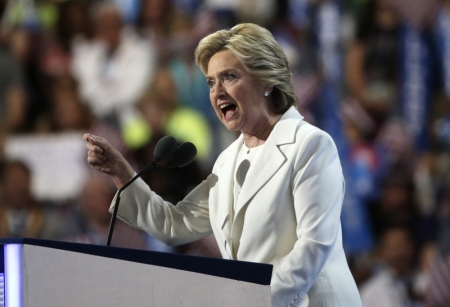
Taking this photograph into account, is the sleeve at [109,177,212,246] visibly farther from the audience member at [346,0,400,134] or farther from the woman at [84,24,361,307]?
the audience member at [346,0,400,134]

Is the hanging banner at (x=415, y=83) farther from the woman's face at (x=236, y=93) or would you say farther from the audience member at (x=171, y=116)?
the woman's face at (x=236, y=93)

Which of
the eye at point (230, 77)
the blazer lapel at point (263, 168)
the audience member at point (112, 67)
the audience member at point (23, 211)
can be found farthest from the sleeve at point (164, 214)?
the audience member at point (23, 211)

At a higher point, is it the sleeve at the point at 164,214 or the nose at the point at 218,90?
the nose at the point at 218,90

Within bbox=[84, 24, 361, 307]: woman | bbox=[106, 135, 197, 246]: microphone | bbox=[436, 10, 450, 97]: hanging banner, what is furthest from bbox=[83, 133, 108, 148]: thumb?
bbox=[436, 10, 450, 97]: hanging banner

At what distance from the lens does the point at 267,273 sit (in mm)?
1402

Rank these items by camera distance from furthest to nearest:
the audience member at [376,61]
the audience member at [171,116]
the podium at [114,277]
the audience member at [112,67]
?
1. the audience member at [112,67]
2. the audience member at [171,116]
3. the audience member at [376,61]
4. the podium at [114,277]

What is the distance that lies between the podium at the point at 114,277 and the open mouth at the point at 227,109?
0.55 metres

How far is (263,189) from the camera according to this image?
1774mm

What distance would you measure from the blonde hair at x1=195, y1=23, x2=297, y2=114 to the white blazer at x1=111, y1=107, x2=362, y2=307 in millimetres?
55

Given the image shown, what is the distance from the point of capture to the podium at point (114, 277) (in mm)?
1435

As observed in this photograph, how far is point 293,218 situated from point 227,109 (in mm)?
369

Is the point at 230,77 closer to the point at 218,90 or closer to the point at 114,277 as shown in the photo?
the point at 218,90

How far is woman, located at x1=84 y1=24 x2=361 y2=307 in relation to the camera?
65.9 inches

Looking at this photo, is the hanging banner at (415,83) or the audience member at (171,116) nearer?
the hanging banner at (415,83)
